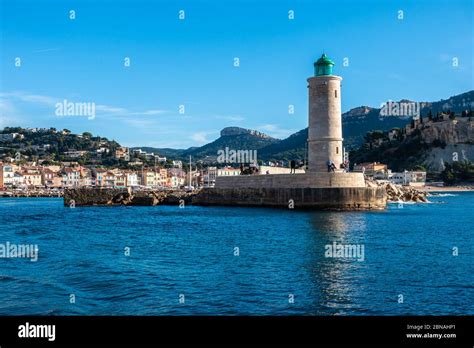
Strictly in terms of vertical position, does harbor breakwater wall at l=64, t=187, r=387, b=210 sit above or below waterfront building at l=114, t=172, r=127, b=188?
below

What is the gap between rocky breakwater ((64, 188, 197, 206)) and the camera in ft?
180

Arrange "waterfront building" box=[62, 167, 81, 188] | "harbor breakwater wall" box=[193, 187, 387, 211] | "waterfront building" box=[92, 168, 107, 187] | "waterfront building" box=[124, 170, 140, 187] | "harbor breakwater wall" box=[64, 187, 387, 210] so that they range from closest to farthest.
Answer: "harbor breakwater wall" box=[193, 187, 387, 211]
"harbor breakwater wall" box=[64, 187, 387, 210]
"waterfront building" box=[124, 170, 140, 187]
"waterfront building" box=[92, 168, 107, 187]
"waterfront building" box=[62, 167, 81, 188]

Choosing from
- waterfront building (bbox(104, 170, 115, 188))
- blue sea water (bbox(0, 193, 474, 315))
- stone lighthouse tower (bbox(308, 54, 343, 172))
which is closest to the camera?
blue sea water (bbox(0, 193, 474, 315))

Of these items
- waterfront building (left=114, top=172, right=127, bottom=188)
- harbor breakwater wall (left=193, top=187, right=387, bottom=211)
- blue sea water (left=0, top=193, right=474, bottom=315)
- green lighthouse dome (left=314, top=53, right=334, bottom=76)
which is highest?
green lighthouse dome (left=314, top=53, right=334, bottom=76)

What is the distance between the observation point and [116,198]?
56.0 metres

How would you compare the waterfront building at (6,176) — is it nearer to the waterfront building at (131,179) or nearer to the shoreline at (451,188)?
the waterfront building at (131,179)

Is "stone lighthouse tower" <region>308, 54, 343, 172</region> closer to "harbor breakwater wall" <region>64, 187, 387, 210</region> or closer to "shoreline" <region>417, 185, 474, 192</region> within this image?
"harbor breakwater wall" <region>64, 187, 387, 210</region>

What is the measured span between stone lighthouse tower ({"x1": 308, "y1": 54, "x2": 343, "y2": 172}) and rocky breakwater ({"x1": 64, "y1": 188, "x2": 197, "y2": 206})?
17.8m

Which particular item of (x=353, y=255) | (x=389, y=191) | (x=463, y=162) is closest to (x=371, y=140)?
(x=463, y=162)

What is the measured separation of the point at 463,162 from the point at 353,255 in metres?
113

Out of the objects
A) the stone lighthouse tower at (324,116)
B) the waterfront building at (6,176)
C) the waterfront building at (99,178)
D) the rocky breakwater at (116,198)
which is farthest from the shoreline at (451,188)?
the waterfront building at (6,176)

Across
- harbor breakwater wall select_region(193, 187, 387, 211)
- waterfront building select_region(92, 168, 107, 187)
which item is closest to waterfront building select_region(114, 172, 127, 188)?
waterfront building select_region(92, 168, 107, 187)

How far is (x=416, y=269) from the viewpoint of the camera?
14969mm

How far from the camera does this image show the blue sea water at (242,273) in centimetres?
1088
